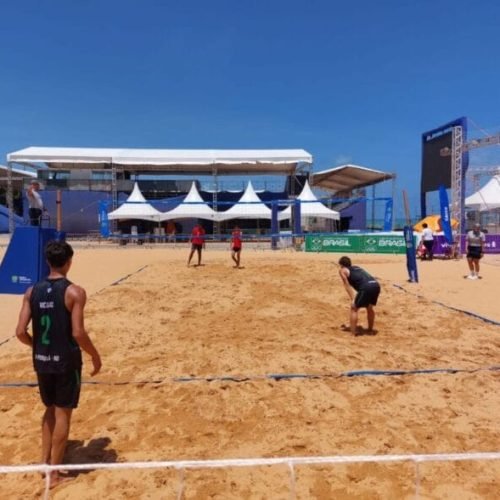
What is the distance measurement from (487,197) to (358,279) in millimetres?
23514

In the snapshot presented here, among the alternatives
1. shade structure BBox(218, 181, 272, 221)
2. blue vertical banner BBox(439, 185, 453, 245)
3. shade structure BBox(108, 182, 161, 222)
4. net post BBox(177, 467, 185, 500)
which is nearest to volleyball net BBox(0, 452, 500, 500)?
net post BBox(177, 467, 185, 500)

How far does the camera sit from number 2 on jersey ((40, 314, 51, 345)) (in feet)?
7.56

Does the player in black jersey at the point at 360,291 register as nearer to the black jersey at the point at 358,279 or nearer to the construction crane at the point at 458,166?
the black jersey at the point at 358,279

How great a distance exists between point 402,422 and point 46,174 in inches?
1559

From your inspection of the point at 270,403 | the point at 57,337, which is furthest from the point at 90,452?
the point at 270,403

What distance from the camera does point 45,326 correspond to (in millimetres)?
2311

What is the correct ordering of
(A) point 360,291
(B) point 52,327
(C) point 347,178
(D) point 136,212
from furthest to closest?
(C) point 347,178
(D) point 136,212
(A) point 360,291
(B) point 52,327

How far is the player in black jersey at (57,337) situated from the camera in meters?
2.30

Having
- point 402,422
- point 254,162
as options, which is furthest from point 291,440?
point 254,162

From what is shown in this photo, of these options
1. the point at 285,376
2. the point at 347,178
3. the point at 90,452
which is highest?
the point at 347,178

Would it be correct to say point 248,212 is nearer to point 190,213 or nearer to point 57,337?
point 190,213

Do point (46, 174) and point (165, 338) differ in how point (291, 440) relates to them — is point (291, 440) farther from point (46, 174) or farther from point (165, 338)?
point (46, 174)

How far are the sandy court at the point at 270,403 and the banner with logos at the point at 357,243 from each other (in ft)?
40.5

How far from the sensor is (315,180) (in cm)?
4200
